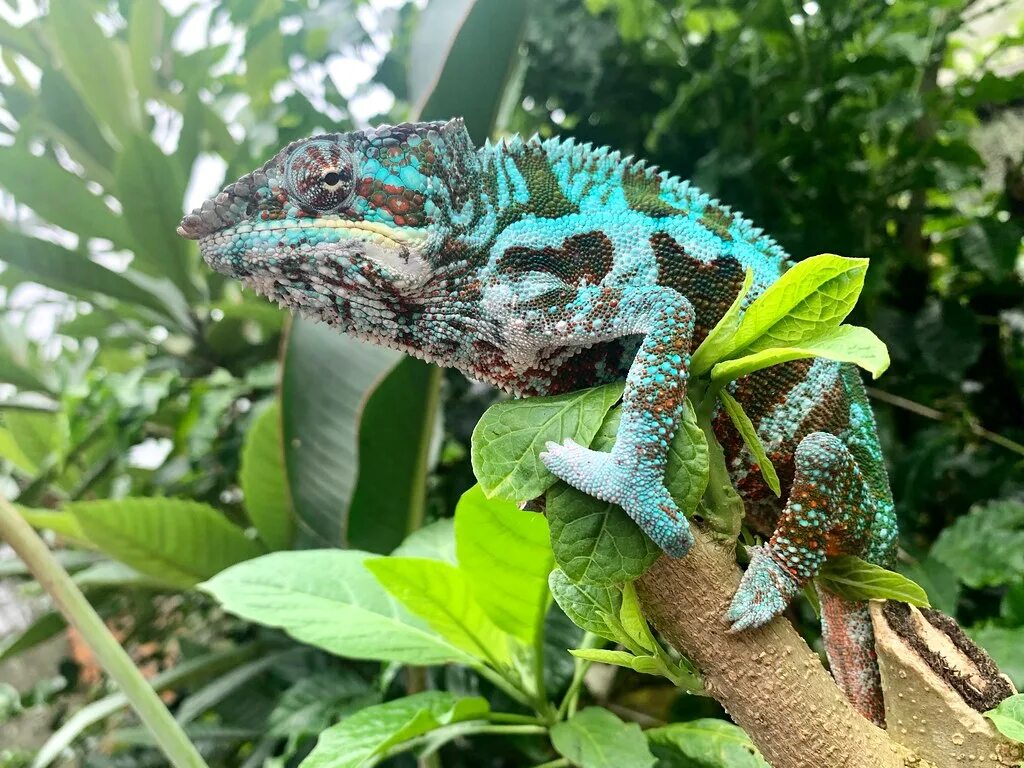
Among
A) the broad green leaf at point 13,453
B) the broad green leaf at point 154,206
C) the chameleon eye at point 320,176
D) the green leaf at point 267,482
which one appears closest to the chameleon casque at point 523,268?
the chameleon eye at point 320,176

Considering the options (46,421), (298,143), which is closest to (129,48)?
(46,421)

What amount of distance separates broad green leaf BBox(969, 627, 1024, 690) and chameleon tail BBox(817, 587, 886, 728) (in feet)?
0.84

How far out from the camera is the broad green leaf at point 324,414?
4.49ft

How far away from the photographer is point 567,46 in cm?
154

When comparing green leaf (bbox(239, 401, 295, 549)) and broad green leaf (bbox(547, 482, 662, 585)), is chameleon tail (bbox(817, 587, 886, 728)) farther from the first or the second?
green leaf (bbox(239, 401, 295, 549))

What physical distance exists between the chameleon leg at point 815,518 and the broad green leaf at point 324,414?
89cm

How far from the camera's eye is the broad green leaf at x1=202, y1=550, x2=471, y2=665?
34.1 inches

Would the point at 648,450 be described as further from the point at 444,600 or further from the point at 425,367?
the point at 425,367

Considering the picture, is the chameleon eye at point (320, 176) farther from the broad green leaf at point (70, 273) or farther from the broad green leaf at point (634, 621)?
the broad green leaf at point (70, 273)

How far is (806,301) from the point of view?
1.53 feet

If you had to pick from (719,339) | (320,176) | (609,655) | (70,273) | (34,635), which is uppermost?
(320,176)

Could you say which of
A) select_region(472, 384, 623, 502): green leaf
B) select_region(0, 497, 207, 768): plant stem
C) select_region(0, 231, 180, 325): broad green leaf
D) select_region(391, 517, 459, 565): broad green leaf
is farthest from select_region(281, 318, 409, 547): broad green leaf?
select_region(472, 384, 623, 502): green leaf

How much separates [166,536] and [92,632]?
763mm

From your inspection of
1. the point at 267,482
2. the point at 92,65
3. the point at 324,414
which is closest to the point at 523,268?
the point at 324,414
